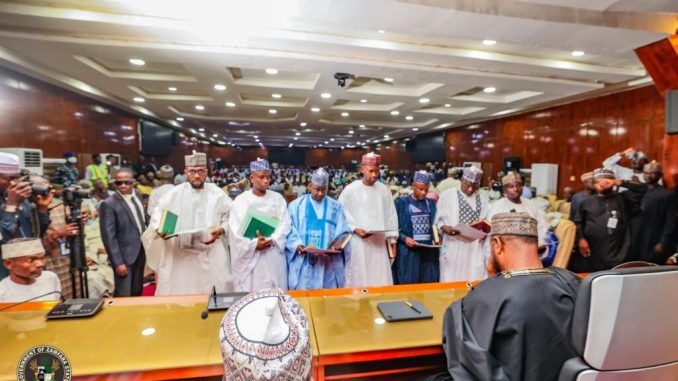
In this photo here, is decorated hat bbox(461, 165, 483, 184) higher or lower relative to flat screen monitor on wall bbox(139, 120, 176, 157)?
lower

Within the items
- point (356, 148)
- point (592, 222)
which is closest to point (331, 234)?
point (592, 222)

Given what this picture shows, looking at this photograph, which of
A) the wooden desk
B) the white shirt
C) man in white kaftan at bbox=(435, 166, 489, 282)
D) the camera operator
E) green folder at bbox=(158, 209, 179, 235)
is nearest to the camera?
the wooden desk

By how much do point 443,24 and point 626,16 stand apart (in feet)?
5.48

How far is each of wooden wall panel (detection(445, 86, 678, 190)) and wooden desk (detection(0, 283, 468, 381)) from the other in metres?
3.83

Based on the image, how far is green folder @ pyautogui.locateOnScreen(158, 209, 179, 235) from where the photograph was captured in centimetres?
237

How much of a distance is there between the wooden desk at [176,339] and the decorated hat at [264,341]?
50 centimetres

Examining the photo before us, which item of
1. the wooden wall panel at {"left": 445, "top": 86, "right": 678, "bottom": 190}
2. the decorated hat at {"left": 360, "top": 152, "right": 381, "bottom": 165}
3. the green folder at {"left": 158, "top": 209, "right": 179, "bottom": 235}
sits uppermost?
the wooden wall panel at {"left": 445, "top": 86, "right": 678, "bottom": 190}

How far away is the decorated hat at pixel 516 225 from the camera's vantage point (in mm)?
1323

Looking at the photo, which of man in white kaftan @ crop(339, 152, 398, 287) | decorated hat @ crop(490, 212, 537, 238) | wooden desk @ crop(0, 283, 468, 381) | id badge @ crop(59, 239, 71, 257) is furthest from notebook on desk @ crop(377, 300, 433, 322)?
id badge @ crop(59, 239, 71, 257)

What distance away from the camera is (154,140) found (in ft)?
28.9

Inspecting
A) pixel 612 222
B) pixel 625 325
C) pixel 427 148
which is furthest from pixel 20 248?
pixel 427 148

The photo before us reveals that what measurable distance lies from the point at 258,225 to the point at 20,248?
137 cm

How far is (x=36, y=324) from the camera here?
4.49ft

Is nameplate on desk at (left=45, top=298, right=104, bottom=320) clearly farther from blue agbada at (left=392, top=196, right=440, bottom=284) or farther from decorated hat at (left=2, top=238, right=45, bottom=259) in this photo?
blue agbada at (left=392, top=196, right=440, bottom=284)
